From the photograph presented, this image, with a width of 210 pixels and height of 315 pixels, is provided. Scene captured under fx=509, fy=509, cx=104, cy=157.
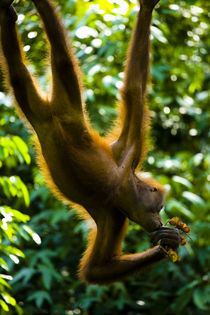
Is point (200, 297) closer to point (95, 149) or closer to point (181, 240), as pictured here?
point (181, 240)

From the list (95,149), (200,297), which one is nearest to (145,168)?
(200,297)

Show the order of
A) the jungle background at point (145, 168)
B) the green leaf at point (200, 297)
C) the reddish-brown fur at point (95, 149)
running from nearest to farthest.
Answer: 1. the reddish-brown fur at point (95, 149)
2. the jungle background at point (145, 168)
3. the green leaf at point (200, 297)

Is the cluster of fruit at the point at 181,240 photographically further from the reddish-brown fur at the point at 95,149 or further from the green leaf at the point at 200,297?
the green leaf at the point at 200,297

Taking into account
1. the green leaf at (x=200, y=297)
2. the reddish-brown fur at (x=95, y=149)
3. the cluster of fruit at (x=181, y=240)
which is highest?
the reddish-brown fur at (x=95, y=149)

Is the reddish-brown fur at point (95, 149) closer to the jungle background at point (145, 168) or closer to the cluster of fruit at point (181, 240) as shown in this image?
the cluster of fruit at point (181, 240)

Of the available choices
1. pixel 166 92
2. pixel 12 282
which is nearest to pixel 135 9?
pixel 166 92

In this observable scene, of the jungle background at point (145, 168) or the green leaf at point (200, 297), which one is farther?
the green leaf at point (200, 297)

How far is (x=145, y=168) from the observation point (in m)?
4.93

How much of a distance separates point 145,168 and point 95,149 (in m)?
2.00

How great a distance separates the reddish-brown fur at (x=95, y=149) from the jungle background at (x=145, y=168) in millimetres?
973

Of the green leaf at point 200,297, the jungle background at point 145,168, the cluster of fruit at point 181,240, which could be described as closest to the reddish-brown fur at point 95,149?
the cluster of fruit at point 181,240

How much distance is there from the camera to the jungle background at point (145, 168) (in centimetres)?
446

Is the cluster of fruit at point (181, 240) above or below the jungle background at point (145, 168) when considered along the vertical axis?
above

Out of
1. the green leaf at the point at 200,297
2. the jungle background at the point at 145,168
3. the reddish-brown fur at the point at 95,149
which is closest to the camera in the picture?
the reddish-brown fur at the point at 95,149
